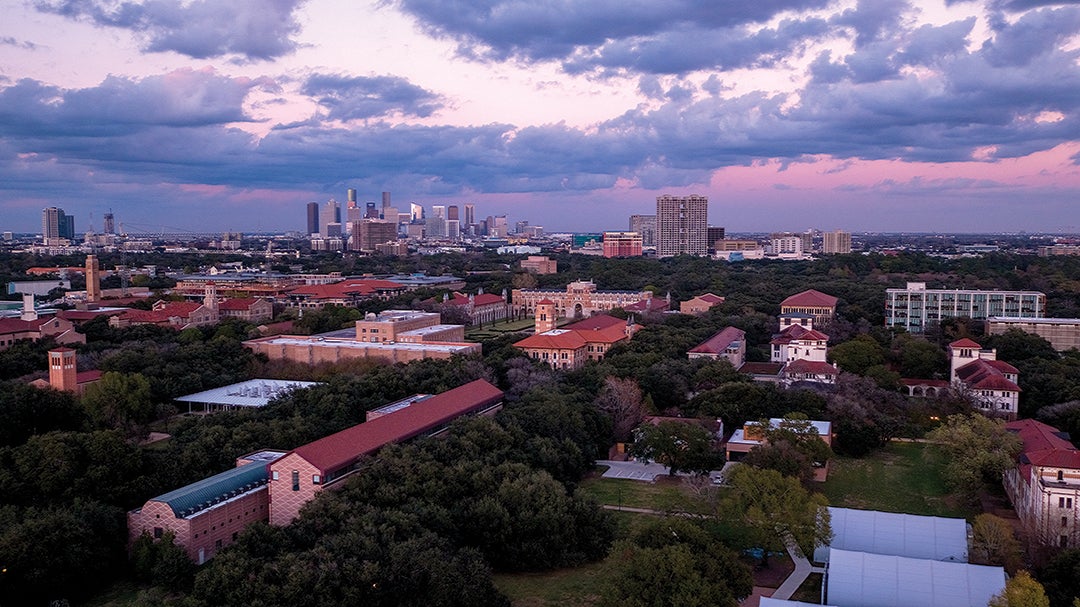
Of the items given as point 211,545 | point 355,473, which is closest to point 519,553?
point 355,473

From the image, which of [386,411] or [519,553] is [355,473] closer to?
[519,553]

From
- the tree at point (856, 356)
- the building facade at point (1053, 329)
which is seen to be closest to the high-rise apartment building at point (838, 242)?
the building facade at point (1053, 329)

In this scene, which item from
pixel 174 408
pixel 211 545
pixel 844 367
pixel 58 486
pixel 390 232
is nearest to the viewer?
pixel 211 545

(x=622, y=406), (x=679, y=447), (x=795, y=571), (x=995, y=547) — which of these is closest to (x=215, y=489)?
(x=679, y=447)

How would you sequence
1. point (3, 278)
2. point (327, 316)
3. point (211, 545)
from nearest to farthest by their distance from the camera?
point (211, 545) → point (327, 316) → point (3, 278)

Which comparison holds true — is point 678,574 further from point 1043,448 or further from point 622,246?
point 622,246

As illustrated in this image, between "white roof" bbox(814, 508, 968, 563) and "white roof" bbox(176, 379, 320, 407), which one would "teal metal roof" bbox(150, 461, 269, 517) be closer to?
"white roof" bbox(176, 379, 320, 407)

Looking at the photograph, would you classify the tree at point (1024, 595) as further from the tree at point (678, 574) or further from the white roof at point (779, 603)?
the tree at point (678, 574)

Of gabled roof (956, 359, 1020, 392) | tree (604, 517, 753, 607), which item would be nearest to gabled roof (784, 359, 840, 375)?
gabled roof (956, 359, 1020, 392)
